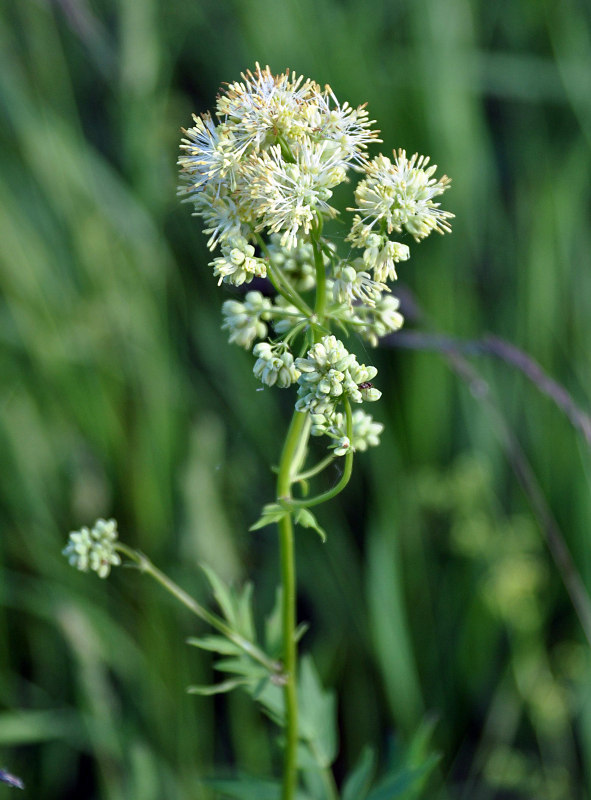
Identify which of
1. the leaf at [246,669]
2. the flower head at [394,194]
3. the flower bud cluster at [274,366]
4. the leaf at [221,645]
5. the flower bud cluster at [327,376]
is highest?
the flower head at [394,194]

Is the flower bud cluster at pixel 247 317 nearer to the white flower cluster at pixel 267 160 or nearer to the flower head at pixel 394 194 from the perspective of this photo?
the white flower cluster at pixel 267 160

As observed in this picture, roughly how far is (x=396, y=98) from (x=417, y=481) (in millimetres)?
1714

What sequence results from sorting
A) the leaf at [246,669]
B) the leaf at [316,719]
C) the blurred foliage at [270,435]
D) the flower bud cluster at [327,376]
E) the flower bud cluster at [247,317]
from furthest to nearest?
1. the blurred foliage at [270,435]
2. the leaf at [316,719]
3. the leaf at [246,669]
4. the flower bud cluster at [247,317]
5. the flower bud cluster at [327,376]

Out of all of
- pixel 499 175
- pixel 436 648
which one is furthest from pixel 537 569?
pixel 499 175

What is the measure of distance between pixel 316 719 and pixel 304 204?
1323 mm

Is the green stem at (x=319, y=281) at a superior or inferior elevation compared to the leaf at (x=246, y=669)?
superior

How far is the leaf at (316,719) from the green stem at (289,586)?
19 centimetres

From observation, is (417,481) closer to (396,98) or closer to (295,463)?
(295,463)

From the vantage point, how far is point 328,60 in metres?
3.28

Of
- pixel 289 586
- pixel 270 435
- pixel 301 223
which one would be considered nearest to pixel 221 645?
pixel 289 586

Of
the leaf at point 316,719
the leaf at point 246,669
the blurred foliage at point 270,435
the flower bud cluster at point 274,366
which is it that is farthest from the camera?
the blurred foliage at point 270,435

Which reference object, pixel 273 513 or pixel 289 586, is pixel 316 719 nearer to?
pixel 289 586

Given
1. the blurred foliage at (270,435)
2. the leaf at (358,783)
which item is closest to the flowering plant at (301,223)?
the leaf at (358,783)

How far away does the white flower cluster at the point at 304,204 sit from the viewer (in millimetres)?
1341
